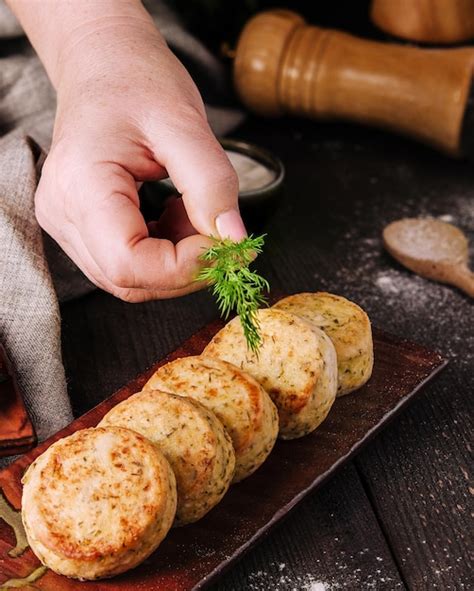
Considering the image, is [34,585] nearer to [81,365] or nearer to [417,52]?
[81,365]

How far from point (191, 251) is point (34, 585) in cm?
48

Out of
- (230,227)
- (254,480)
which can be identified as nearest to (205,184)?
(230,227)

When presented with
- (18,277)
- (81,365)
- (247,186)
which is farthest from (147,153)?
(247,186)

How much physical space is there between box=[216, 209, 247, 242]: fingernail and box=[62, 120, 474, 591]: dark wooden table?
0.40 m

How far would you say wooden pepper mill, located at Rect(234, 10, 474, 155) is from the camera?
2.27 meters

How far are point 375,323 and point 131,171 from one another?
2.13 ft

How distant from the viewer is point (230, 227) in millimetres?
1271

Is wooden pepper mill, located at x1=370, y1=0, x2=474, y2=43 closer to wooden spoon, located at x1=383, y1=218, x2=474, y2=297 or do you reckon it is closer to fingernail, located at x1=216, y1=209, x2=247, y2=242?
wooden spoon, located at x1=383, y1=218, x2=474, y2=297

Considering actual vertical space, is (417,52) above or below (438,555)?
above

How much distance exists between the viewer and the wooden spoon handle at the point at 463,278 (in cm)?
183

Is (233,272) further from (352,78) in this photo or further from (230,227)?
(352,78)

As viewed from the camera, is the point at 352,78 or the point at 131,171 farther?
the point at 352,78

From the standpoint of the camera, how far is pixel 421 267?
1902 mm

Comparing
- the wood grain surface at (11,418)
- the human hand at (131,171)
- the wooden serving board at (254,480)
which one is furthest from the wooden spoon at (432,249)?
the wood grain surface at (11,418)
